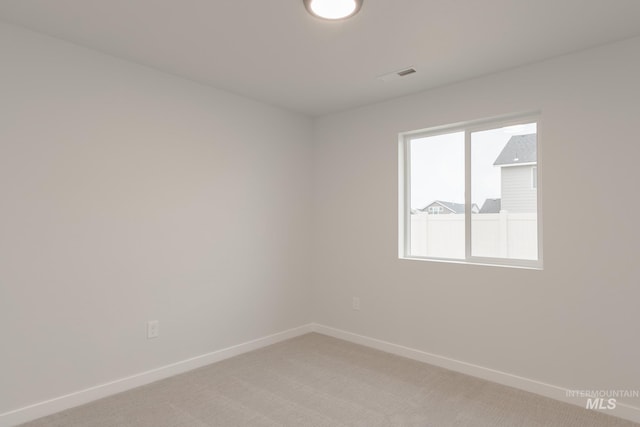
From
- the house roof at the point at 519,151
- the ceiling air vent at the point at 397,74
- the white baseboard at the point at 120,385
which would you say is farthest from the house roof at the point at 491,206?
the white baseboard at the point at 120,385

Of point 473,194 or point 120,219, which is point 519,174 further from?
point 120,219

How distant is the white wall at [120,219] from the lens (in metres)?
2.28

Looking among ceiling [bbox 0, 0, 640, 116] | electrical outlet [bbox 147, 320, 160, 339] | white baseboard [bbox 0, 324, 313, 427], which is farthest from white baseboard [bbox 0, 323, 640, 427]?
ceiling [bbox 0, 0, 640, 116]

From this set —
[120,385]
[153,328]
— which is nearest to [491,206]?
[153,328]

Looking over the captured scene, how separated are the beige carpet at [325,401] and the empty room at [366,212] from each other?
0.02 m

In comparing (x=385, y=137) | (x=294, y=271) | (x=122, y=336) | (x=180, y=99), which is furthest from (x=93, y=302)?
(x=385, y=137)

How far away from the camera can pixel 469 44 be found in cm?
247

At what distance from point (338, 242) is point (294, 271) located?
1.96 feet

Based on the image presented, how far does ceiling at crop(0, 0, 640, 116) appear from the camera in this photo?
2.06 metres

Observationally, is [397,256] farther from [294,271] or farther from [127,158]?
[127,158]

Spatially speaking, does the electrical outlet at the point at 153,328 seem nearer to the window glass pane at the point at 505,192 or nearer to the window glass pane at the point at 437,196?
the window glass pane at the point at 437,196

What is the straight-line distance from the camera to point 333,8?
198cm

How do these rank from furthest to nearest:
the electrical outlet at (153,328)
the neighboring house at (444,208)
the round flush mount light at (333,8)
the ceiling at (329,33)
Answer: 1. the neighboring house at (444,208)
2. the electrical outlet at (153,328)
3. the ceiling at (329,33)
4. the round flush mount light at (333,8)

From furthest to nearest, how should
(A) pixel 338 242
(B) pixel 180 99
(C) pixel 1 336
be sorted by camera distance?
(A) pixel 338 242 → (B) pixel 180 99 → (C) pixel 1 336
